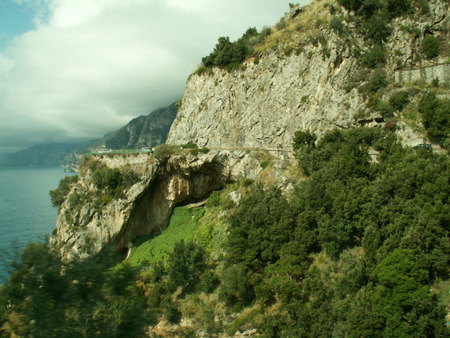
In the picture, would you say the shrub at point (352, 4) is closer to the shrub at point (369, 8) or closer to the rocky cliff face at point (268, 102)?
the shrub at point (369, 8)

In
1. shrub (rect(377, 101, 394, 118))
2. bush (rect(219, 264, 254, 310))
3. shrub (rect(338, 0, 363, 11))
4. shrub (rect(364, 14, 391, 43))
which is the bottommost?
bush (rect(219, 264, 254, 310))

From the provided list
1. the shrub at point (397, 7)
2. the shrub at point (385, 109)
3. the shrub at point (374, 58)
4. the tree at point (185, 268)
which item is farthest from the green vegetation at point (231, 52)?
the tree at point (185, 268)

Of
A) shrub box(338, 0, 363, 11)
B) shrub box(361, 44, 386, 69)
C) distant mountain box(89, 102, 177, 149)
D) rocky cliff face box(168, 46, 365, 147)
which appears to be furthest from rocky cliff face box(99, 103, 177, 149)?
shrub box(361, 44, 386, 69)

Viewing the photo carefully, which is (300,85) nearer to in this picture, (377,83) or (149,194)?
(377,83)

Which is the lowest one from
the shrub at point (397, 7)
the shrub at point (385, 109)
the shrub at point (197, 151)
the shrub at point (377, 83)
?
the shrub at point (197, 151)

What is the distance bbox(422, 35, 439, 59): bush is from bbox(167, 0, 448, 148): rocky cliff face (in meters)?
0.71

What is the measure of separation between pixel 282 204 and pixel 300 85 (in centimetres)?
1268

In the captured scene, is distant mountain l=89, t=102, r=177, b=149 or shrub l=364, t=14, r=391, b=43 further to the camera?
distant mountain l=89, t=102, r=177, b=149

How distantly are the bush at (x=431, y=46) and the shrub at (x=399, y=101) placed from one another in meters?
7.01

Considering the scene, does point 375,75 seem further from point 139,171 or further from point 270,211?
point 139,171

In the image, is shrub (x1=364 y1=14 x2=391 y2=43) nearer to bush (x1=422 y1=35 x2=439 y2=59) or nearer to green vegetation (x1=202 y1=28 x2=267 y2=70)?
bush (x1=422 y1=35 x2=439 y2=59)

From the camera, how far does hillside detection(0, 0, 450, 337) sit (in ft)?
20.0

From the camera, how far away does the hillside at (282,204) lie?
6090 mm

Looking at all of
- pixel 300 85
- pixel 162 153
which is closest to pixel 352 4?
pixel 300 85
